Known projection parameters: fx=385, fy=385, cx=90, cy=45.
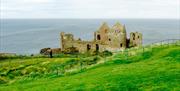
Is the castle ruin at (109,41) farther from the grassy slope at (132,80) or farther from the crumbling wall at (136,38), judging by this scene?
the grassy slope at (132,80)

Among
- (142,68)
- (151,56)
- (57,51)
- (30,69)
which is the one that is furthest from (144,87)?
(57,51)

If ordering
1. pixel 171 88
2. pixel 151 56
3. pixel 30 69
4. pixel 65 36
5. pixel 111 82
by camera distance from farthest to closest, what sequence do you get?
pixel 65 36 → pixel 30 69 → pixel 151 56 → pixel 111 82 → pixel 171 88

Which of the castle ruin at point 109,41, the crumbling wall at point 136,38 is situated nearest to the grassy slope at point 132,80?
the crumbling wall at point 136,38

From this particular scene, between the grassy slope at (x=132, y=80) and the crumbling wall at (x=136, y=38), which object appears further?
the crumbling wall at (x=136, y=38)

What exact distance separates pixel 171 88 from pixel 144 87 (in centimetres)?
226

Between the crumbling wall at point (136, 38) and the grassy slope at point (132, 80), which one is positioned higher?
the crumbling wall at point (136, 38)

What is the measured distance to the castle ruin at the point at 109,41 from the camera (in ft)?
318

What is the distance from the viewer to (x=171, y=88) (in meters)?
28.0

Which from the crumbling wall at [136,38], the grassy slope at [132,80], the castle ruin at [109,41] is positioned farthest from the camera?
the castle ruin at [109,41]

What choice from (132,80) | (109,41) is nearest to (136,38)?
(109,41)

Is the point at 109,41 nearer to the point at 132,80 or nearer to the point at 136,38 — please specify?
the point at 136,38

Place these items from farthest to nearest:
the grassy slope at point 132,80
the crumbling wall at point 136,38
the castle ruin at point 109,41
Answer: the castle ruin at point 109,41
the crumbling wall at point 136,38
the grassy slope at point 132,80

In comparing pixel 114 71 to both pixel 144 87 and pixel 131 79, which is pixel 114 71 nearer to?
pixel 131 79

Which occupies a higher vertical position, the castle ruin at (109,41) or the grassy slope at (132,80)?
the castle ruin at (109,41)
